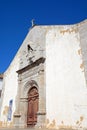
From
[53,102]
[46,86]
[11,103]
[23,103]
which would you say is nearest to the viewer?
[53,102]

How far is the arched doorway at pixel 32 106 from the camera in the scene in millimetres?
9577

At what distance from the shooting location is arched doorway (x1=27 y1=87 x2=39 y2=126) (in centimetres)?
958

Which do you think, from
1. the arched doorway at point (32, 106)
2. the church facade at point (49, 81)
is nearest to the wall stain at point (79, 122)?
the church facade at point (49, 81)

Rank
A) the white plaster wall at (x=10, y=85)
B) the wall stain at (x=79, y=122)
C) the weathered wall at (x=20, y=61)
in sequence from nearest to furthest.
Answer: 1. the wall stain at (x=79, y=122)
2. the weathered wall at (x=20, y=61)
3. the white plaster wall at (x=10, y=85)

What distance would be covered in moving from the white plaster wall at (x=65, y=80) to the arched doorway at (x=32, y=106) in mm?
1442

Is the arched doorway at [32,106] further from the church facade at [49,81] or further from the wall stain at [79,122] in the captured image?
the wall stain at [79,122]

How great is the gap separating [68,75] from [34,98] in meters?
3.15

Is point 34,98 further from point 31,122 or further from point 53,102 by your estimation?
point 53,102

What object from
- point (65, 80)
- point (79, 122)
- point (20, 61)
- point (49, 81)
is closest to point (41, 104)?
point (49, 81)

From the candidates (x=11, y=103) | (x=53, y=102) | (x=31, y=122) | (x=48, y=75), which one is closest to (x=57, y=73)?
(x=48, y=75)

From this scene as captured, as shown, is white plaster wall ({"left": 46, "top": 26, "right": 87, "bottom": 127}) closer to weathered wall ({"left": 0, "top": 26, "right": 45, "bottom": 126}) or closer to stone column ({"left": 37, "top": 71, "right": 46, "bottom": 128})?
stone column ({"left": 37, "top": 71, "right": 46, "bottom": 128})

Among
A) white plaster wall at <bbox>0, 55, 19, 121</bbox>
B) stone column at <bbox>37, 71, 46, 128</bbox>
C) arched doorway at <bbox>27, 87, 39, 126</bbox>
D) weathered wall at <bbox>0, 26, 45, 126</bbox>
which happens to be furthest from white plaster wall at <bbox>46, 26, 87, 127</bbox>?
white plaster wall at <bbox>0, 55, 19, 121</bbox>

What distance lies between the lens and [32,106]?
998cm

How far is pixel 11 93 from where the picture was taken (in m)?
Answer: 11.8
